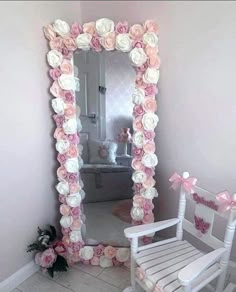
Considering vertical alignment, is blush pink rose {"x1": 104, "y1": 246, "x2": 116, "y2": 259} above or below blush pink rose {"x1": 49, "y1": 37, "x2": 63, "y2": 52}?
below

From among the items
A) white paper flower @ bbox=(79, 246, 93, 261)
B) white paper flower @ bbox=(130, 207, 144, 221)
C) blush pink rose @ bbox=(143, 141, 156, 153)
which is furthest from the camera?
white paper flower @ bbox=(79, 246, 93, 261)

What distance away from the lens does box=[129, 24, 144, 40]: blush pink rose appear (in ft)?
4.55

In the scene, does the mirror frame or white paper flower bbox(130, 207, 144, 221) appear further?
white paper flower bbox(130, 207, 144, 221)

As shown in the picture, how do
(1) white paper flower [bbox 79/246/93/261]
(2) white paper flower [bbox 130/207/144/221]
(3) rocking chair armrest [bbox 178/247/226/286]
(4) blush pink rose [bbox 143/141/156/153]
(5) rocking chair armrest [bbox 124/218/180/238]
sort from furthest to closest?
1. (1) white paper flower [bbox 79/246/93/261]
2. (2) white paper flower [bbox 130/207/144/221]
3. (4) blush pink rose [bbox 143/141/156/153]
4. (5) rocking chair armrest [bbox 124/218/180/238]
5. (3) rocking chair armrest [bbox 178/247/226/286]

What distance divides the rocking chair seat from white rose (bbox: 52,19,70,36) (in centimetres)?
139

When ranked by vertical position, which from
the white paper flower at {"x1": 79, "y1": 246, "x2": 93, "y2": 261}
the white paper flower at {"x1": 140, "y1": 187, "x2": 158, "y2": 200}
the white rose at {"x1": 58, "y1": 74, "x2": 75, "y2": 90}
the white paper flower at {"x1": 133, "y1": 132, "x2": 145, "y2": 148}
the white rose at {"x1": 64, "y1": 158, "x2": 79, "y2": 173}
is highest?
the white rose at {"x1": 58, "y1": 74, "x2": 75, "y2": 90}

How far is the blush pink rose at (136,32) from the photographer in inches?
54.6

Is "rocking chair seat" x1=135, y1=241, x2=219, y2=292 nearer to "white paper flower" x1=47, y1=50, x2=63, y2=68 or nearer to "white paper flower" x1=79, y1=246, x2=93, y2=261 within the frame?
"white paper flower" x1=79, y1=246, x2=93, y2=261

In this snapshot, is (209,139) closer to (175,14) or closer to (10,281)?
(175,14)

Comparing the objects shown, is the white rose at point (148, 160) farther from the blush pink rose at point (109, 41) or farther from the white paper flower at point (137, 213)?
the blush pink rose at point (109, 41)


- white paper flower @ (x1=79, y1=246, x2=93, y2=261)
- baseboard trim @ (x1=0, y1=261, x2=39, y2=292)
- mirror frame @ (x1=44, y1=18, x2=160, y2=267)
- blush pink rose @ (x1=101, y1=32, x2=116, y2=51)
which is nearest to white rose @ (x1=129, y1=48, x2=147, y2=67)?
mirror frame @ (x1=44, y1=18, x2=160, y2=267)

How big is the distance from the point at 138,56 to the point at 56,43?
1.74 ft

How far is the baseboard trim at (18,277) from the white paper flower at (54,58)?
136 centimetres

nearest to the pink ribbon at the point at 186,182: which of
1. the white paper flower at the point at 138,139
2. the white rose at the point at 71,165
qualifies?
the white paper flower at the point at 138,139
